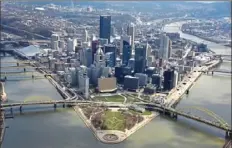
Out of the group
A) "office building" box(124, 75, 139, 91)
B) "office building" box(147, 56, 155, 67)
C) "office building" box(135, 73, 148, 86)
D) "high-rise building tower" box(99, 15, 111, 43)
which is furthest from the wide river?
"high-rise building tower" box(99, 15, 111, 43)

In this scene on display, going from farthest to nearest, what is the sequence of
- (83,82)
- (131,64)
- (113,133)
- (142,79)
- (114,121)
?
(131,64) → (142,79) → (83,82) → (114,121) → (113,133)

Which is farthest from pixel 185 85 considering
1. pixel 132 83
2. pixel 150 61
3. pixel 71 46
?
pixel 71 46

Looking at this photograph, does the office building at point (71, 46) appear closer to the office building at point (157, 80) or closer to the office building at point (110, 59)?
the office building at point (110, 59)

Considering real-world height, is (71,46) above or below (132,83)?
above

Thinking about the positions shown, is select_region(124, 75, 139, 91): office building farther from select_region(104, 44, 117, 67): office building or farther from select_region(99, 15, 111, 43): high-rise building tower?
select_region(99, 15, 111, 43): high-rise building tower

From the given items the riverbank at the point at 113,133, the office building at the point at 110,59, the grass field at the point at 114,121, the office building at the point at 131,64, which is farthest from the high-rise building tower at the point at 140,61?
the riverbank at the point at 113,133

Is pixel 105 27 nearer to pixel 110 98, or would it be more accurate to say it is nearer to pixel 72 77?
pixel 72 77

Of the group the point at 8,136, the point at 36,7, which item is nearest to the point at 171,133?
the point at 8,136
